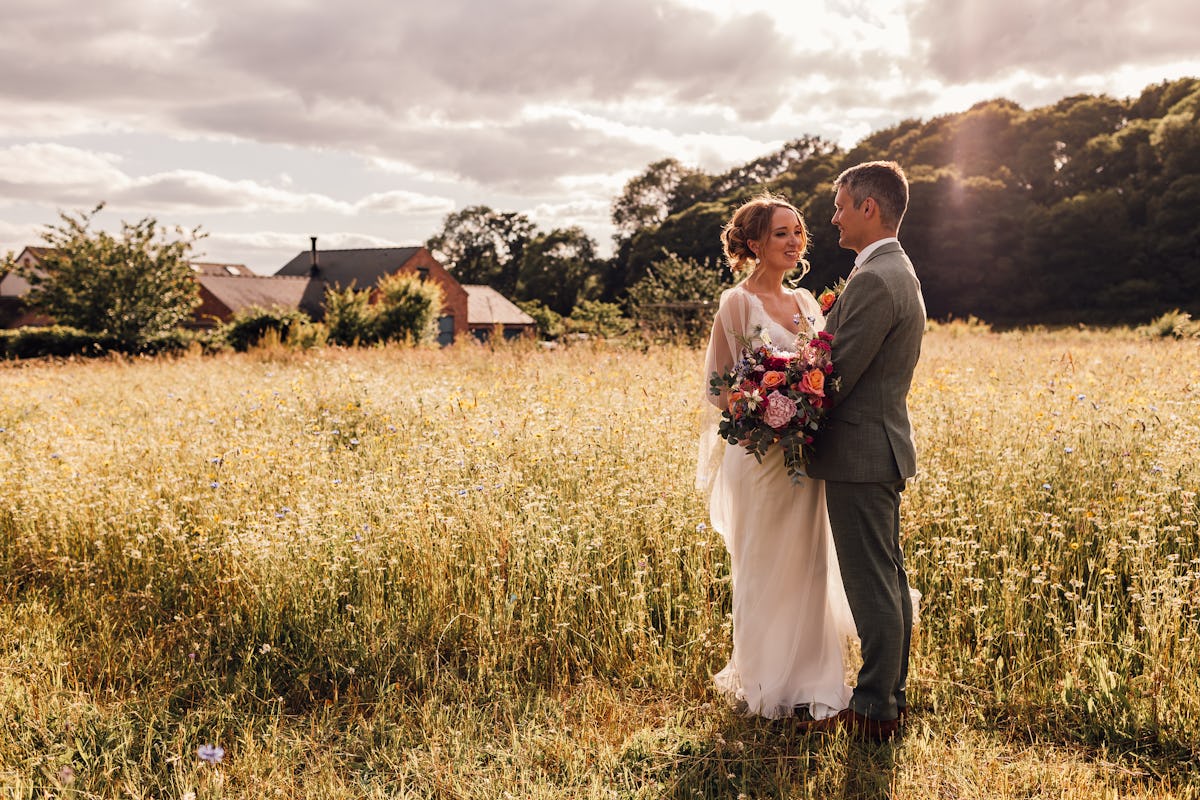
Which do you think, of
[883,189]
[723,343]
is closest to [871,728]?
[723,343]

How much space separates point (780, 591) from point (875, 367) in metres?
1.13

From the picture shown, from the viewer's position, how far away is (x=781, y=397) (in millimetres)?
3162

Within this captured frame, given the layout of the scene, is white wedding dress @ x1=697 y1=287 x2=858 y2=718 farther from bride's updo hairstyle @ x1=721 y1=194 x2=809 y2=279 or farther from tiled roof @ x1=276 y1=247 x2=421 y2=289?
tiled roof @ x1=276 y1=247 x2=421 y2=289

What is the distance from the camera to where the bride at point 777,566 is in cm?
363

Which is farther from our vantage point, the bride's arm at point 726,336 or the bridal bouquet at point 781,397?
the bride's arm at point 726,336

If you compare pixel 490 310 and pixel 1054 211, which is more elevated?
pixel 1054 211

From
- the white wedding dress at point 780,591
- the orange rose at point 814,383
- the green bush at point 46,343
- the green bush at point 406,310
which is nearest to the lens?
the orange rose at point 814,383

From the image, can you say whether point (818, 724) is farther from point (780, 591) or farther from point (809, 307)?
point (809, 307)

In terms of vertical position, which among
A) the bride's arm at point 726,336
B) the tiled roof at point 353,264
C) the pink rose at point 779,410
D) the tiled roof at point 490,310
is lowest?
the pink rose at point 779,410

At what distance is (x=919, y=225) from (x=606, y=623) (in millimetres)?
44003

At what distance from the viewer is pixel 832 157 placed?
53125mm

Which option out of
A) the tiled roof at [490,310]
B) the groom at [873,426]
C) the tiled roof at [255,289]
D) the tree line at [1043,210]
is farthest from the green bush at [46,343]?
the tiled roof at [490,310]

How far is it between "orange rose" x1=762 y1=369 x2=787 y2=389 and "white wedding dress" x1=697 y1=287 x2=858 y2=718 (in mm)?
420

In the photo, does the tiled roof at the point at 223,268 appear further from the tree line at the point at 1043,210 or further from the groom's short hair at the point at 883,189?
the groom's short hair at the point at 883,189
